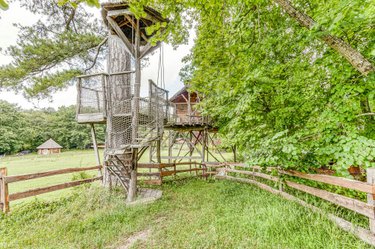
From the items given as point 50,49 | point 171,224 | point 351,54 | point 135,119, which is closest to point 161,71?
point 135,119

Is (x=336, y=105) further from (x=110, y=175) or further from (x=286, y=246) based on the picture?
(x=110, y=175)

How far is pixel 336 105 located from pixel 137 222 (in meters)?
4.56

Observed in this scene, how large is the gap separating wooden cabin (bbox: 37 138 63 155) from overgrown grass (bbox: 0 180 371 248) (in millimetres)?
46757

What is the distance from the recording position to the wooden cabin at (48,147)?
43.2 meters

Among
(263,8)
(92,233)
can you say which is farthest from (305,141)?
(92,233)

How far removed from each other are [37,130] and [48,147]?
6.97 meters

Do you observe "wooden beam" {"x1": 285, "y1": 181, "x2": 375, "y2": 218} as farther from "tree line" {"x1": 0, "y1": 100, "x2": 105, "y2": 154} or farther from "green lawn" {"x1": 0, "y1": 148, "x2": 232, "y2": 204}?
"tree line" {"x1": 0, "y1": 100, "x2": 105, "y2": 154}

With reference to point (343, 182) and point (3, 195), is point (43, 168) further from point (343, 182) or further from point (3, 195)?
point (343, 182)

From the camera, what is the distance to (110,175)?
6430 mm

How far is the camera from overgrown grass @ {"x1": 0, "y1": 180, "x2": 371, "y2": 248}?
303 centimetres

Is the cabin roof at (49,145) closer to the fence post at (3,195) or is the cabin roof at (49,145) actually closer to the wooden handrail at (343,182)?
the fence post at (3,195)

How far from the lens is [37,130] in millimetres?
46688

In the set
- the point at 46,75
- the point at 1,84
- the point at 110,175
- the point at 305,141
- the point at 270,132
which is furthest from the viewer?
the point at 46,75

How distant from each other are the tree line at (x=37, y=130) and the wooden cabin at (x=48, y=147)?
3.69 meters
